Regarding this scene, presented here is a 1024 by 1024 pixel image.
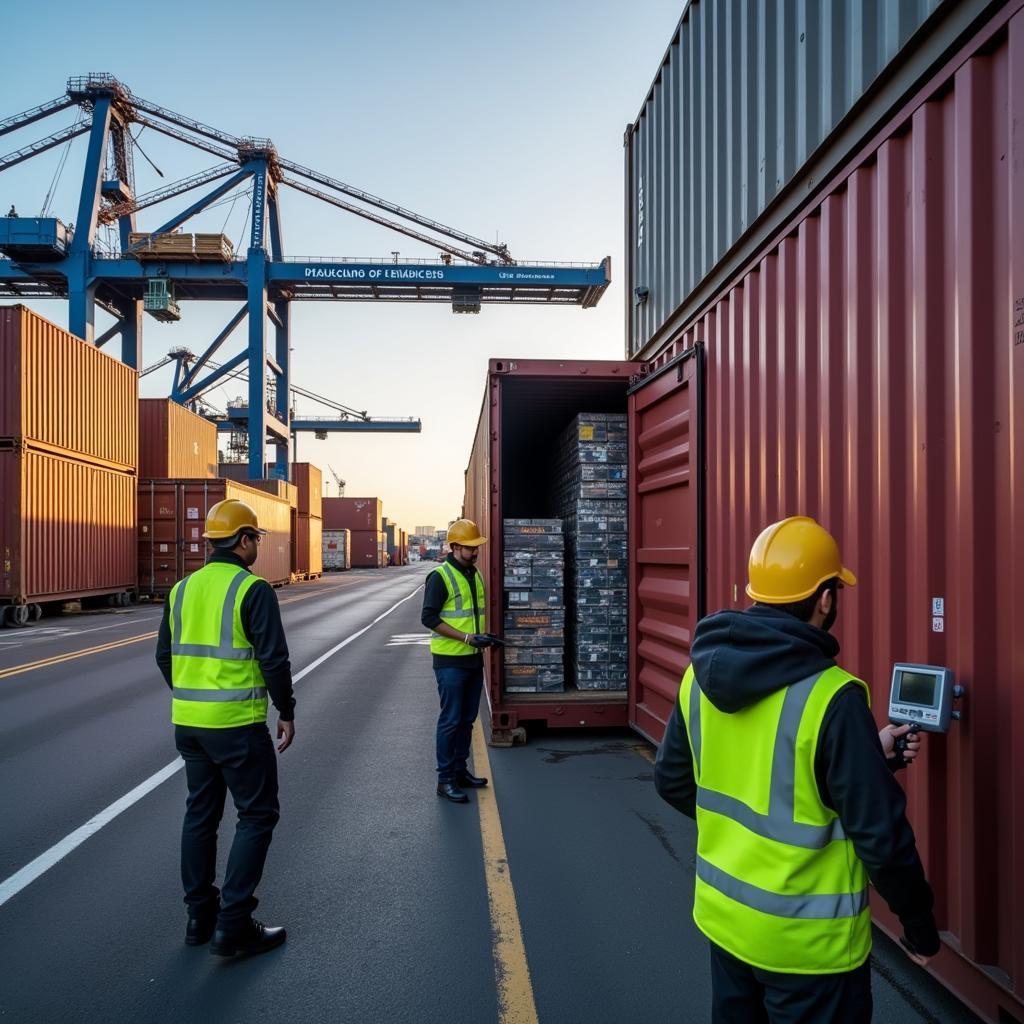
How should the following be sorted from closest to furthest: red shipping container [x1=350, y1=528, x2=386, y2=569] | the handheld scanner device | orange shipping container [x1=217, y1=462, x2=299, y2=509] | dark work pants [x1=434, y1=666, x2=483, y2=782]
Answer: the handheld scanner device, dark work pants [x1=434, y1=666, x2=483, y2=782], orange shipping container [x1=217, y1=462, x2=299, y2=509], red shipping container [x1=350, y1=528, x2=386, y2=569]

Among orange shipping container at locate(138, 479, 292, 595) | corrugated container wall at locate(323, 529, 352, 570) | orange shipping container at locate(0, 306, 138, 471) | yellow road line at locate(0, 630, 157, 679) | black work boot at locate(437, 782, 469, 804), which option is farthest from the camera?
A: corrugated container wall at locate(323, 529, 352, 570)

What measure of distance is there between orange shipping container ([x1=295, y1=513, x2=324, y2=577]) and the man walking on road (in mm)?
36909

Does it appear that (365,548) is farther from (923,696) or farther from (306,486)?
(923,696)

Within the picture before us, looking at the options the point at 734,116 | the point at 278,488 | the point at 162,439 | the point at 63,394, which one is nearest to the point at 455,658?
the point at 734,116

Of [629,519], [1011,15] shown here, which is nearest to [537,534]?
[629,519]

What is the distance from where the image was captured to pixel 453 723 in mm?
5309

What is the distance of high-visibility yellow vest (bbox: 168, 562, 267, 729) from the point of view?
329 centimetres

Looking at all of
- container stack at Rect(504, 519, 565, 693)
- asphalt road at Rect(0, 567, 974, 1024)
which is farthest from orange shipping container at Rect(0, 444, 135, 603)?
container stack at Rect(504, 519, 565, 693)

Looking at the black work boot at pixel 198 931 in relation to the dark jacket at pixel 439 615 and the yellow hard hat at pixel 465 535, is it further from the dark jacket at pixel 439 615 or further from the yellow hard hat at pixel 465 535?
the yellow hard hat at pixel 465 535

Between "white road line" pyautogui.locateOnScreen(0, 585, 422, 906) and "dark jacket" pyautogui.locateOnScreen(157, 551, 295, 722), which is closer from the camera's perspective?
"dark jacket" pyautogui.locateOnScreen(157, 551, 295, 722)

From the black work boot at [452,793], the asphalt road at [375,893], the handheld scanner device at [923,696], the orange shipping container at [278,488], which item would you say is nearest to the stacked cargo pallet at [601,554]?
the asphalt road at [375,893]

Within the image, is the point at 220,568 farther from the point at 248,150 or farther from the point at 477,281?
the point at 248,150

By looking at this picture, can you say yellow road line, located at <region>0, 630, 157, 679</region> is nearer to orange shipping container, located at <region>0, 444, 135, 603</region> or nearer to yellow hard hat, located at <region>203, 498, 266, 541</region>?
orange shipping container, located at <region>0, 444, 135, 603</region>

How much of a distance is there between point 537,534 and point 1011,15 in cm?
510
